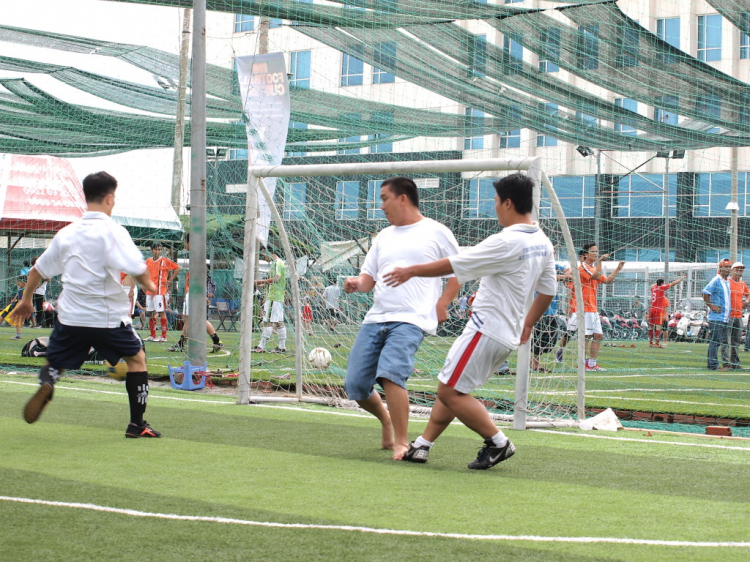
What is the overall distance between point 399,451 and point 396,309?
95 centimetres

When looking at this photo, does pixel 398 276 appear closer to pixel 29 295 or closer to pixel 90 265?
pixel 90 265

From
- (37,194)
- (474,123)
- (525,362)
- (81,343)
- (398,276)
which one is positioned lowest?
(525,362)

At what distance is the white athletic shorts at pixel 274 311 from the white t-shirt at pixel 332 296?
37.7 inches

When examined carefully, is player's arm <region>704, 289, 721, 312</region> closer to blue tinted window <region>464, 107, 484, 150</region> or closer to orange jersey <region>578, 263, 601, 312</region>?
orange jersey <region>578, 263, 601, 312</region>

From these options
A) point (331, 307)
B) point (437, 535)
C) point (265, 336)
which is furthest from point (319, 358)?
point (437, 535)

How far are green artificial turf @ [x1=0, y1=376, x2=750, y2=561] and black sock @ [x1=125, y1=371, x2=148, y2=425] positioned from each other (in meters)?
0.23

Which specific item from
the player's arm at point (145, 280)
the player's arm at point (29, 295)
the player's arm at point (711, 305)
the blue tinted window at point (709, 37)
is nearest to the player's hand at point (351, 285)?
the player's arm at point (145, 280)

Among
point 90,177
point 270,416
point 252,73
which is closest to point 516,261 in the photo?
point 90,177

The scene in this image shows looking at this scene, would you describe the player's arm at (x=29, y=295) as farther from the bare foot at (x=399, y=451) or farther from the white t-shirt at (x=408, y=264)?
the bare foot at (x=399, y=451)

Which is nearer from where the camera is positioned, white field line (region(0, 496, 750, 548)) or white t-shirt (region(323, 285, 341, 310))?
white field line (region(0, 496, 750, 548))

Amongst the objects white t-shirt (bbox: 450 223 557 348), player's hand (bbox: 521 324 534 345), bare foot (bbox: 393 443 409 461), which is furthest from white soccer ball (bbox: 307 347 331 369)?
white t-shirt (bbox: 450 223 557 348)

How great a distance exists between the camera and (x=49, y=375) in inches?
249

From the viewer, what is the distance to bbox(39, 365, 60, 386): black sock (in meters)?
6.31

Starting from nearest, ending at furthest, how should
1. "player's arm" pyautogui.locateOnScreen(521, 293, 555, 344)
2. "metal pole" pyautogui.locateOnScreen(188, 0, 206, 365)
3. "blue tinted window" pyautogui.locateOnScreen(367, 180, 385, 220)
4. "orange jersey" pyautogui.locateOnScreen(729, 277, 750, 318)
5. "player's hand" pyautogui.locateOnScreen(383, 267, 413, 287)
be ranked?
"player's hand" pyautogui.locateOnScreen(383, 267, 413, 287) < "player's arm" pyautogui.locateOnScreen(521, 293, 555, 344) < "metal pole" pyautogui.locateOnScreen(188, 0, 206, 365) < "blue tinted window" pyautogui.locateOnScreen(367, 180, 385, 220) < "orange jersey" pyautogui.locateOnScreen(729, 277, 750, 318)
